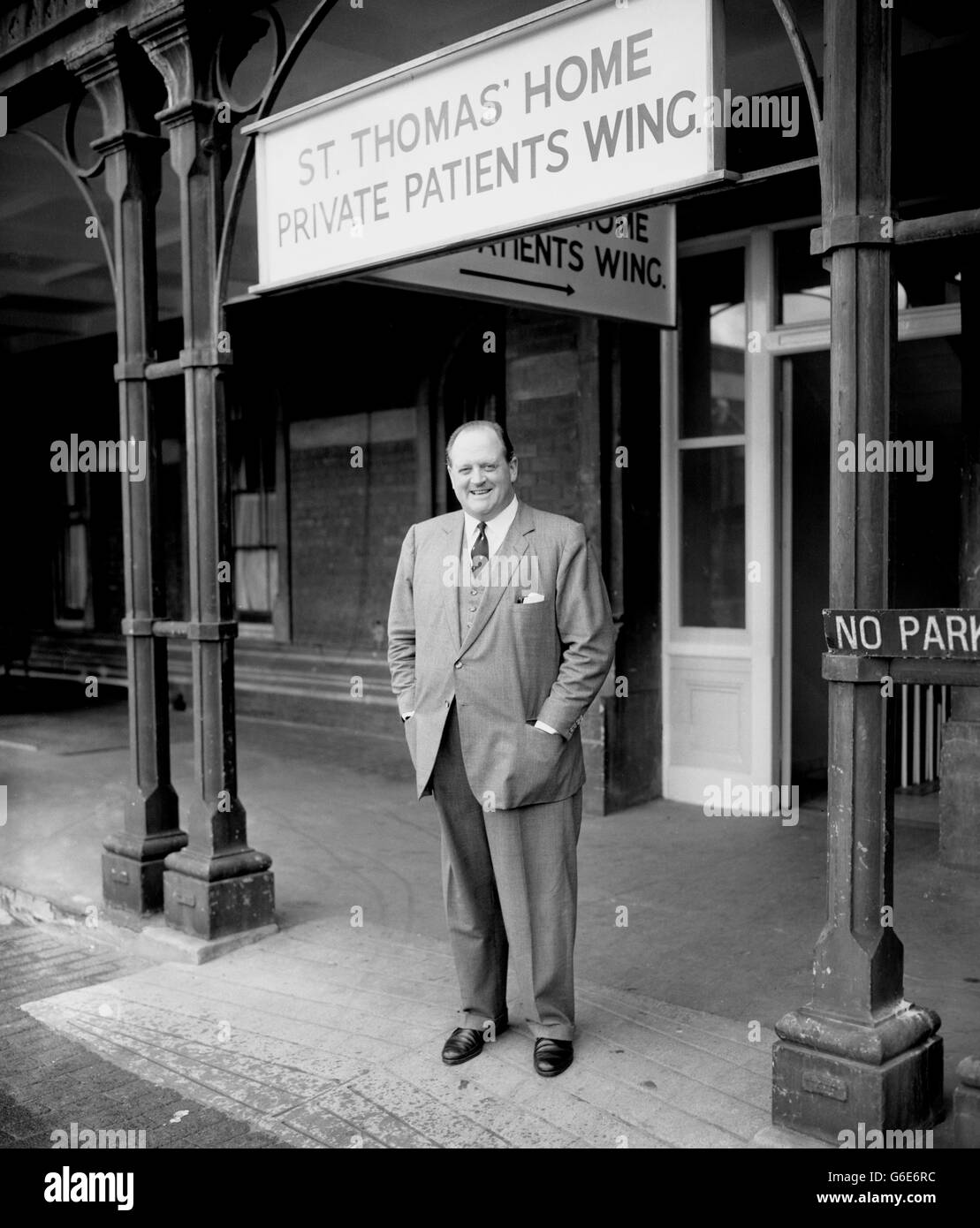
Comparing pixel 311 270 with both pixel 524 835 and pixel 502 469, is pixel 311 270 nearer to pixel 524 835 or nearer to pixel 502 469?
pixel 502 469

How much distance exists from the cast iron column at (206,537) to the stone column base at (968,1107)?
3.14 metres

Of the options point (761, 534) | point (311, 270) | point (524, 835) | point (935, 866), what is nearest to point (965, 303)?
point (761, 534)

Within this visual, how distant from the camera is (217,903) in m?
5.25

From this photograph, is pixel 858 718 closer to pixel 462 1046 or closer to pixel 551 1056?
pixel 551 1056

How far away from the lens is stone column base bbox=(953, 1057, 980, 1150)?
311 cm

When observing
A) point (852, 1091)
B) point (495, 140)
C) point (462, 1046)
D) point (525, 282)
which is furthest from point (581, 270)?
point (852, 1091)

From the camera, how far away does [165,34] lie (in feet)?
17.3

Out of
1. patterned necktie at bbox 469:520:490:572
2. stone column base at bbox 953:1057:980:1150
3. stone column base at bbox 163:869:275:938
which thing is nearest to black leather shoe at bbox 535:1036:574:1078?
stone column base at bbox 953:1057:980:1150

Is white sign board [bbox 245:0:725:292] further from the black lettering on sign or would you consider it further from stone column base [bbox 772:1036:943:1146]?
stone column base [bbox 772:1036:943:1146]

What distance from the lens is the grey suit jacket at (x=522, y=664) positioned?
376 centimetres

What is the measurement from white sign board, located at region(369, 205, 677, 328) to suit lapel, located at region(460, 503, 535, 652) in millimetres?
1512

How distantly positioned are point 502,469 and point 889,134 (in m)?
1.44

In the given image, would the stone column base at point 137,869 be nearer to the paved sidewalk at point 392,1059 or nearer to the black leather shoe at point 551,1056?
the paved sidewalk at point 392,1059

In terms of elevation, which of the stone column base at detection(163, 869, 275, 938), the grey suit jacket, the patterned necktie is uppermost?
the patterned necktie
